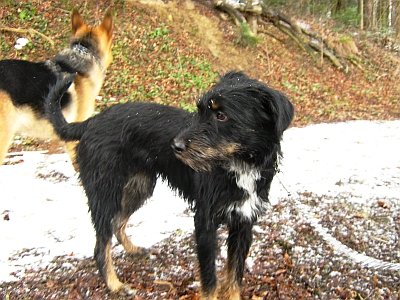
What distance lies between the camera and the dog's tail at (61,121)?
396 centimetres

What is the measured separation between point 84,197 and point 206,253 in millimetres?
2813

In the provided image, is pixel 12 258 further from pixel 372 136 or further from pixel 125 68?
pixel 125 68

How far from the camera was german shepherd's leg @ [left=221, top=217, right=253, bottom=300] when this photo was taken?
3486mm

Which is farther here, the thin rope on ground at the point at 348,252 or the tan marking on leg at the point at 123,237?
the tan marking on leg at the point at 123,237

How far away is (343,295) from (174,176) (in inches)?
70.7

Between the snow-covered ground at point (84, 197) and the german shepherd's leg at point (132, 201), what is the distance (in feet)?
0.88

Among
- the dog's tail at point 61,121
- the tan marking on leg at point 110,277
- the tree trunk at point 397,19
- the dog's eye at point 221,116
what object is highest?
the dog's eye at point 221,116

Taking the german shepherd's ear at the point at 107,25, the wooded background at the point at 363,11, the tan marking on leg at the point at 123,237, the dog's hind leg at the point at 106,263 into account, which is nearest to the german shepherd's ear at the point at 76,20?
the german shepherd's ear at the point at 107,25

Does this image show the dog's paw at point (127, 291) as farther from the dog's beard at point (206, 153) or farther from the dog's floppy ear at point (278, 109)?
the dog's floppy ear at point (278, 109)

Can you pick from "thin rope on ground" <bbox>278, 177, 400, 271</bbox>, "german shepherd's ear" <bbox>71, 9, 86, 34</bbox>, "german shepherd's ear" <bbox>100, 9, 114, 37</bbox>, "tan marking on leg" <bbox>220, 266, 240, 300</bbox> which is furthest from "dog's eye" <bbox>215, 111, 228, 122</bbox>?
"german shepherd's ear" <bbox>71, 9, 86, 34</bbox>

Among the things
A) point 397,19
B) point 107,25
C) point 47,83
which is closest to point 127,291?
point 47,83

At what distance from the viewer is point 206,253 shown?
131 inches

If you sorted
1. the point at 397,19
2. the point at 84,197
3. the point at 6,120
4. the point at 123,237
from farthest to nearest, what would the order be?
the point at 397,19, the point at 6,120, the point at 84,197, the point at 123,237

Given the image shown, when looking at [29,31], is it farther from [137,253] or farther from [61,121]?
[137,253]
